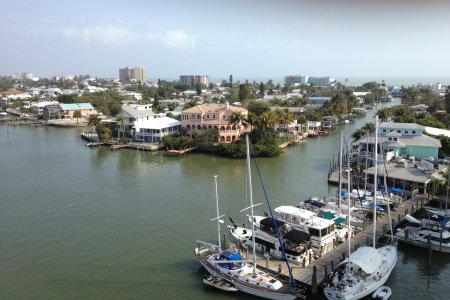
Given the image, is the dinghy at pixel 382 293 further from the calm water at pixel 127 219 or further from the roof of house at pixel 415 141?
the roof of house at pixel 415 141

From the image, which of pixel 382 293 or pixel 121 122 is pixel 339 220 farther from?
pixel 121 122

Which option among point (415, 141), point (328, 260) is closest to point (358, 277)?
point (328, 260)

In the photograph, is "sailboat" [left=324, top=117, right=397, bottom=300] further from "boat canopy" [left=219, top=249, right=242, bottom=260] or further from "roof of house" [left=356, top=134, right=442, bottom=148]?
"roof of house" [left=356, top=134, right=442, bottom=148]

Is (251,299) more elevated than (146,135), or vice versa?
(146,135)

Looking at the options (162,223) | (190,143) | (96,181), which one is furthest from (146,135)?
(162,223)

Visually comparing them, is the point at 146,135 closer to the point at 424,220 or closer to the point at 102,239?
the point at 102,239

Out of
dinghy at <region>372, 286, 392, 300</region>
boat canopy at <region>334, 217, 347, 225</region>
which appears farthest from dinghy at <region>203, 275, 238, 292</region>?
boat canopy at <region>334, 217, 347, 225</region>
